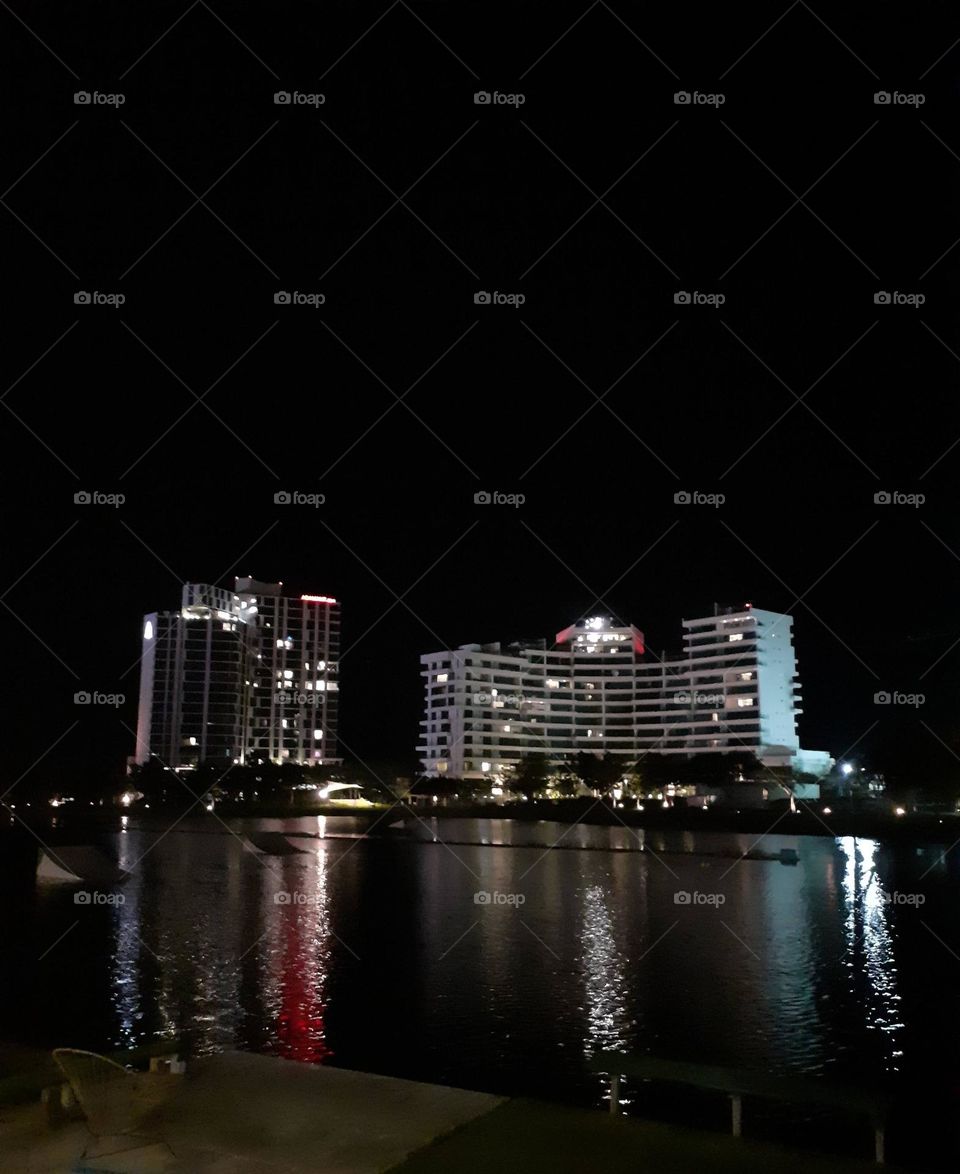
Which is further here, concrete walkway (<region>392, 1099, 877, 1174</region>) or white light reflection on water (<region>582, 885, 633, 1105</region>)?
white light reflection on water (<region>582, 885, 633, 1105</region>)

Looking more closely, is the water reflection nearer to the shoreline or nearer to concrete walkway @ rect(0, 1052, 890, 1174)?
concrete walkway @ rect(0, 1052, 890, 1174)

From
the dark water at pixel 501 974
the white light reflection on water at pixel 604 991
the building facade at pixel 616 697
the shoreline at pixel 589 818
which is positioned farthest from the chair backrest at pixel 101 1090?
the building facade at pixel 616 697

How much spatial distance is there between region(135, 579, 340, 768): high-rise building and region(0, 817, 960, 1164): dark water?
119 meters

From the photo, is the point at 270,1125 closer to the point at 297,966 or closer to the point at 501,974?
the point at 501,974

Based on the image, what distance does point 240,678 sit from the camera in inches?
6176

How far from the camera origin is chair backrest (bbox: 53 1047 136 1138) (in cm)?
714

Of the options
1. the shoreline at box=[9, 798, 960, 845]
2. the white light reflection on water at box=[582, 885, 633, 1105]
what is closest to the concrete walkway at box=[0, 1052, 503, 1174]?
the white light reflection on water at box=[582, 885, 633, 1105]

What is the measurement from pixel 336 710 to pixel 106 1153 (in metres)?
175

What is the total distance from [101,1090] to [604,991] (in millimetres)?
10601

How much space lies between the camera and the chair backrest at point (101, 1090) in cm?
714

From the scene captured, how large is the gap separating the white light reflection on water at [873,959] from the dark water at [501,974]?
0.07 m

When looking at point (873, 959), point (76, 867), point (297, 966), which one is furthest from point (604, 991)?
point (76, 867)

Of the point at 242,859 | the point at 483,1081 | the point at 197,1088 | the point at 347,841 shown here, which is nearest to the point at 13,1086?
the point at 197,1088

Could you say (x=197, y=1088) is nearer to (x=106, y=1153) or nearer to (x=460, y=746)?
(x=106, y=1153)
